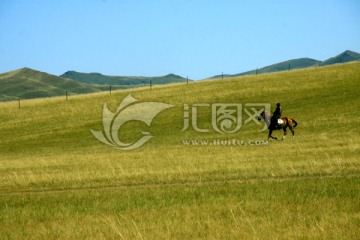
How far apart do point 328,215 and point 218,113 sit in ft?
Result: 163

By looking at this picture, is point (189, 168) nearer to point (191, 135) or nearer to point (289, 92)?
point (191, 135)

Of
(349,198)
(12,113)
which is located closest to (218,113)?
(12,113)

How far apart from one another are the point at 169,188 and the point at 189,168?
228 inches

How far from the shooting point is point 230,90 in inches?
2938

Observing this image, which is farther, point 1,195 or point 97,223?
point 1,195

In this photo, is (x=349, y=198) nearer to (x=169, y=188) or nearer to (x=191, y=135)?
(x=169, y=188)

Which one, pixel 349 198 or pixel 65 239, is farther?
pixel 349 198

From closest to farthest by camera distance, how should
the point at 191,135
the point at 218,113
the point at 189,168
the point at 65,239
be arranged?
the point at 65,239 → the point at 189,168 → the point at 191,135 → the point at 218,113

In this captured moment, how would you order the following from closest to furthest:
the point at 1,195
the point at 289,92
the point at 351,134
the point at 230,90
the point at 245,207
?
the point at 245,207, the point at 1,195, the point at 351,134, the point at 289,92, the point at 230,90

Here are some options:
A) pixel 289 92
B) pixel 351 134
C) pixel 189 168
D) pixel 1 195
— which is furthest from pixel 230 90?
pixel 1 195

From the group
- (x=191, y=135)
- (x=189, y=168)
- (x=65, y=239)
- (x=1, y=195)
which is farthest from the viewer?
(x=191, y=135)

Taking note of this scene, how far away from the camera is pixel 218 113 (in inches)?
2415

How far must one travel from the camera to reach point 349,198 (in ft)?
45.5

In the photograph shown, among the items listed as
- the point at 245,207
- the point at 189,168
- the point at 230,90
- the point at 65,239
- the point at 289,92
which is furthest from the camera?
the point at 230,90
